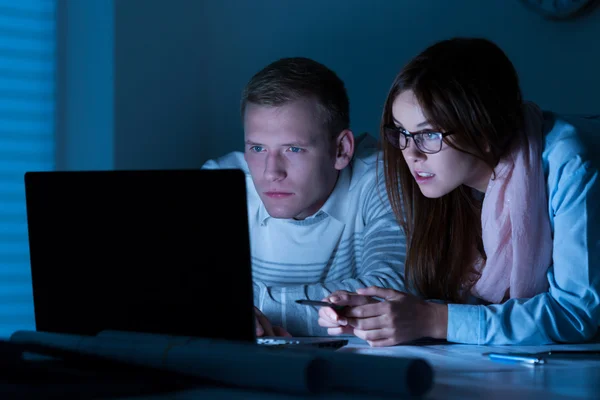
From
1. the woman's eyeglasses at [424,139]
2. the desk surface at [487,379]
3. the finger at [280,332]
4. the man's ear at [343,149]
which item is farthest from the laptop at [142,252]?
→ the man's ear at [343,149]

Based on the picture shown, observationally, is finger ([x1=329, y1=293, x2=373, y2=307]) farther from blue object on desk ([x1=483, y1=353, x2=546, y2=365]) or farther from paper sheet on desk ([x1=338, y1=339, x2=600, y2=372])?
blue object on desk ([x1=483, y1=353, x2=546, y2=365])

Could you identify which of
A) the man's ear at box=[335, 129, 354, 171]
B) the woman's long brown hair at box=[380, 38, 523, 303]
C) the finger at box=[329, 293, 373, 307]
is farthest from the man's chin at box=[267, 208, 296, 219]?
the finger at box=[329, 293, 373, 307]

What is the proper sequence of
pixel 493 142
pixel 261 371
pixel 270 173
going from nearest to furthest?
1. pixel 261 371
2. pixel 493 142
3. pixel 270 173

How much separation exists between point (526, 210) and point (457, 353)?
0.39 meters

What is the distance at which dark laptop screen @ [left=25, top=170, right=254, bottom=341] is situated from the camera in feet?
2.85

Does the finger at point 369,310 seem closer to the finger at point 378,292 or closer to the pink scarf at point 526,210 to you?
the finger at point 378,292

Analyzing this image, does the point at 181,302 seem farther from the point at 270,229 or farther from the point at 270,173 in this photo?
the point at 270,229

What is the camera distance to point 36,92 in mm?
2795

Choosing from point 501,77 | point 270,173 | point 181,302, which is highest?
point 501,77

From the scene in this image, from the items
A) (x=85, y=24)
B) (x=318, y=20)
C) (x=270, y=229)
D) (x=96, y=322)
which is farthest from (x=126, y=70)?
(x=96, y=322)

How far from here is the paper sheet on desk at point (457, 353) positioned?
0.98m

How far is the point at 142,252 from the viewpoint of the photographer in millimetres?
921

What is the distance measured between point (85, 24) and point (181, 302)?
2.12 meters

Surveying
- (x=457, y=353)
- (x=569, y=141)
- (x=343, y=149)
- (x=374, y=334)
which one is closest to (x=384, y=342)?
(x=374, y=334)
